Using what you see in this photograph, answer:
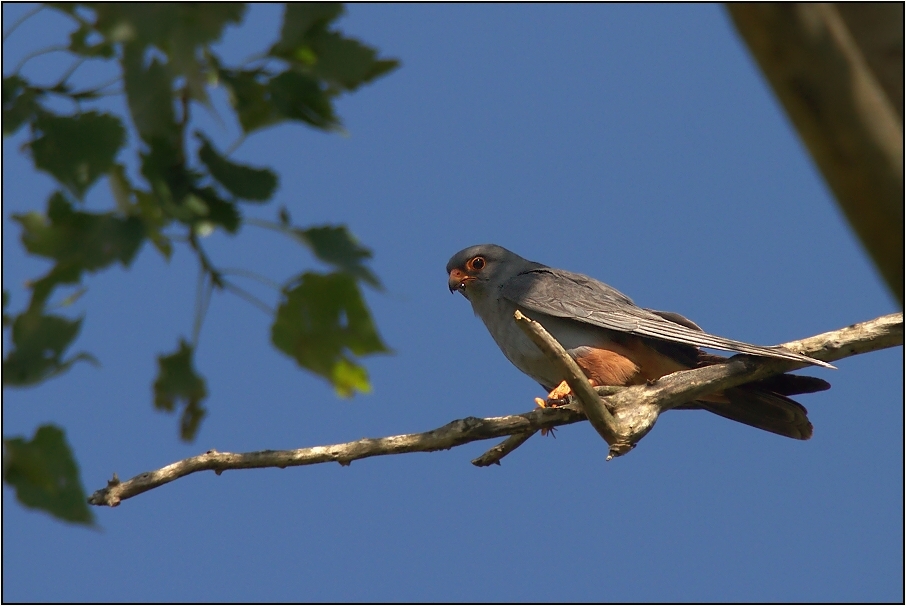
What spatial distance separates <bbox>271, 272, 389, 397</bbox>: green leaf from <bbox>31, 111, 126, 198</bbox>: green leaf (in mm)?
573

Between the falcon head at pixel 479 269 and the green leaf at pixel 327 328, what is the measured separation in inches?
226

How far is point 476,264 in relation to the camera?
8.27 meters

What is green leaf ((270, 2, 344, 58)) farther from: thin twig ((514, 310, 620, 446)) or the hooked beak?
the hooked beak

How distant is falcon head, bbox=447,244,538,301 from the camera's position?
320 inches

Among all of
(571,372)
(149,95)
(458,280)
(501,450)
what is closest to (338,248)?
(149,95)

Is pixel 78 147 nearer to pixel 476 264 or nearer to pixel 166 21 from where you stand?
pixel 166 21

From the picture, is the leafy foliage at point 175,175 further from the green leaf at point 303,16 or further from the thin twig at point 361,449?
the thin twig at point 361,449

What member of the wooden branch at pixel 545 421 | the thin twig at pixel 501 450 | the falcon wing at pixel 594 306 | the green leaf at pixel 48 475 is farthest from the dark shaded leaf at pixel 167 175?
the falcon wing at pixel 594 306

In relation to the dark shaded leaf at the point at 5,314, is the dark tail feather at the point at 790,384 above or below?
above

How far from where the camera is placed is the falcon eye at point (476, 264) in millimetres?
8266

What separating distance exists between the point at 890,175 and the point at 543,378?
5.39 meters

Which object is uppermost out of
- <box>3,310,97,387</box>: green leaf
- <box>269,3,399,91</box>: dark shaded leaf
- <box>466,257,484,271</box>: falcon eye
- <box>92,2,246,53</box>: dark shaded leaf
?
<box>466,257,484,271</box>: falcon eye

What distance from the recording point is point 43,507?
1.77 meters

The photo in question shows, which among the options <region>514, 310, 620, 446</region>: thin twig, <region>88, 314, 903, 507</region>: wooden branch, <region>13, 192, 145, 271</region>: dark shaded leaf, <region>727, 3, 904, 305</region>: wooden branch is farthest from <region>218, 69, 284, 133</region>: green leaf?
<region>88, 314, 903, 507</region>: wooden branch
